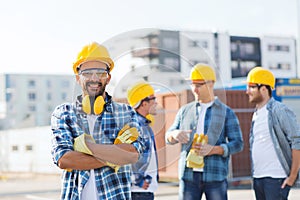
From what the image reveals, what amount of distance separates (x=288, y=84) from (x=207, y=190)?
1048cm

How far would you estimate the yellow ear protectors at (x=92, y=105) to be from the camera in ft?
9.59

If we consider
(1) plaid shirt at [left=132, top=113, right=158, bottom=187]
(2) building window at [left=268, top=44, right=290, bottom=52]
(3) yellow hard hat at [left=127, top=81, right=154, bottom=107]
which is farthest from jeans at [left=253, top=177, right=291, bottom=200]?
(2) building window at [left=268, top=44, right=290, bottom=52]

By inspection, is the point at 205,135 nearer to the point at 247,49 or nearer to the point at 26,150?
the point at 26,150

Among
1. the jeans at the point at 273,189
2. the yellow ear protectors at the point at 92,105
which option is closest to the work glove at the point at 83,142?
the yellow ear protectors at the point at 92,105

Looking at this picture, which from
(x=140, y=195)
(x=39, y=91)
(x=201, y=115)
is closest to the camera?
(x=201, y=115)

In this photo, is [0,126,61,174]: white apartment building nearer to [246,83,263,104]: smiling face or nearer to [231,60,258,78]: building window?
[246,83,263,104]: smiling face

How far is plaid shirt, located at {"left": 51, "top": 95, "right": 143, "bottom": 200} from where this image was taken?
3.15 meters

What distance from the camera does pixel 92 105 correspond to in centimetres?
294

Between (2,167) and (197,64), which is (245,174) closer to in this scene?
(197,64)

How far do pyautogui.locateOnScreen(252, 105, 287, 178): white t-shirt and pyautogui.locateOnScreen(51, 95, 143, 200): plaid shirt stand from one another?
211cm

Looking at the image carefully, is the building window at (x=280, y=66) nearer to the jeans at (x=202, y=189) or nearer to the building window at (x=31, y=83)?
the building window at (x=31, y=83)

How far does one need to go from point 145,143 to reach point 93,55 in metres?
0.78

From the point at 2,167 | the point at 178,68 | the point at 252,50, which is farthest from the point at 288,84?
the point at 252,50

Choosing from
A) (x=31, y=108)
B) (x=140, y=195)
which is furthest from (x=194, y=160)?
(x=31, y=108)
